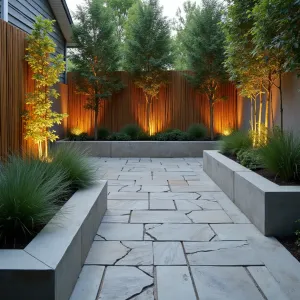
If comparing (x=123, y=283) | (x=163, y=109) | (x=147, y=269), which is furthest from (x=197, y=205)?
(x=163, y=109)

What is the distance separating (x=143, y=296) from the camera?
212 cm

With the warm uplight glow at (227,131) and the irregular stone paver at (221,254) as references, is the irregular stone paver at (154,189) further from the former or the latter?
the warm uplight glow at (227,131)

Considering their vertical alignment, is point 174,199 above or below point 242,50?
below

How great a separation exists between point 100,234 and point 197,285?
1.26 meters

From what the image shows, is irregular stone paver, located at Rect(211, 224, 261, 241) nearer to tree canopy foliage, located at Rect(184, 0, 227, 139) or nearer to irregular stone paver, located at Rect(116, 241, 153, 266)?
irregular stone paver, located at Rect(116, 241, 153, 266)

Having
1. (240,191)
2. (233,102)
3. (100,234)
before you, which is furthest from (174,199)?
(233,102)

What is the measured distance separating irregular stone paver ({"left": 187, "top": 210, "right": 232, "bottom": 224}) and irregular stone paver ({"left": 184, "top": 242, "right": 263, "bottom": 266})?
676 millimetres

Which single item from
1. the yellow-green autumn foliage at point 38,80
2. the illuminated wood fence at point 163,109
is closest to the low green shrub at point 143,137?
the illuminated wood fence at point 163,109

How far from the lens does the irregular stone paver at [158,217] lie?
368cm

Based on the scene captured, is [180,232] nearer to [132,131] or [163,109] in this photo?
[132,131]

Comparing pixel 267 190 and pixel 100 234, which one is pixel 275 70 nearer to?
pixel 267 190

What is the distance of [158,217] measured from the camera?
3.82 meters

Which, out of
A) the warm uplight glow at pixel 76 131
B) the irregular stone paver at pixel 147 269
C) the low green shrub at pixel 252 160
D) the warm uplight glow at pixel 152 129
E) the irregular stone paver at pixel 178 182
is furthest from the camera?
the warm uplight glow at pixel 152 129

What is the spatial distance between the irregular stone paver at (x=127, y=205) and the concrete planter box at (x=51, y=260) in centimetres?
136
